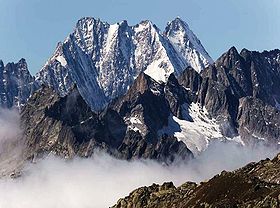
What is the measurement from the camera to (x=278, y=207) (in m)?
198
